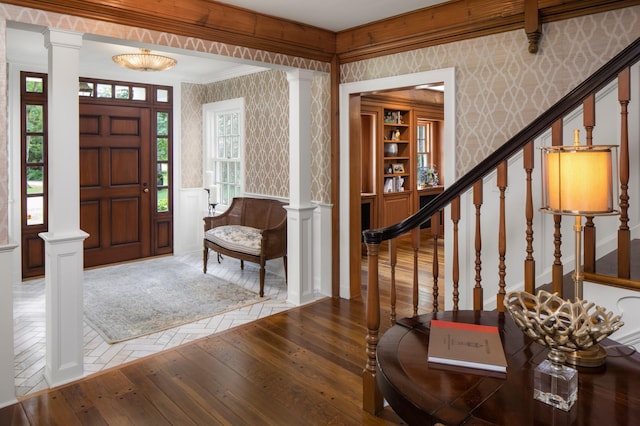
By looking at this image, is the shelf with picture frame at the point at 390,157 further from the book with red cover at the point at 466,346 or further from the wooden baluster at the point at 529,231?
the book with red cover at the point at 466,346

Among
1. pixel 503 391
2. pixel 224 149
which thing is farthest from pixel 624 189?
pixel 224 149

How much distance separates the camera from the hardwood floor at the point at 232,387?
8.86ft

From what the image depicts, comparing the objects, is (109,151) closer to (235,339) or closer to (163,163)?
(163,163)

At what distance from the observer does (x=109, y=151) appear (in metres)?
6.44

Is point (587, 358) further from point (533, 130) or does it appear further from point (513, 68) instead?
point (513, 68)

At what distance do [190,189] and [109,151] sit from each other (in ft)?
4.14

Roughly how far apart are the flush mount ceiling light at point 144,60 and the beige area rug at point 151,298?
241 centimetres

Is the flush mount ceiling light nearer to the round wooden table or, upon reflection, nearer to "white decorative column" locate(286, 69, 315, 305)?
"white decorative column" locate(286, 69, 315, 305)

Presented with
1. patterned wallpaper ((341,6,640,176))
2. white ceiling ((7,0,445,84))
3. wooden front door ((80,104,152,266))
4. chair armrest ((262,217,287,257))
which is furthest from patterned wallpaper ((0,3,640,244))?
wooden front door ((80,104,152,266))

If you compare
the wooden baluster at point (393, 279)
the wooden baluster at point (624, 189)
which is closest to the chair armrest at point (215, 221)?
the wooden baluster at point (393, 279)

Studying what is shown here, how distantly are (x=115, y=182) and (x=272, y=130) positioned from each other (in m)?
2.38

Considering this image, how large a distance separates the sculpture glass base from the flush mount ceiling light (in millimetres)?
4752

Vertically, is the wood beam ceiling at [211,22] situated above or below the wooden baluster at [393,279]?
above

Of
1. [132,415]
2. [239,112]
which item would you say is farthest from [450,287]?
[239,112]
